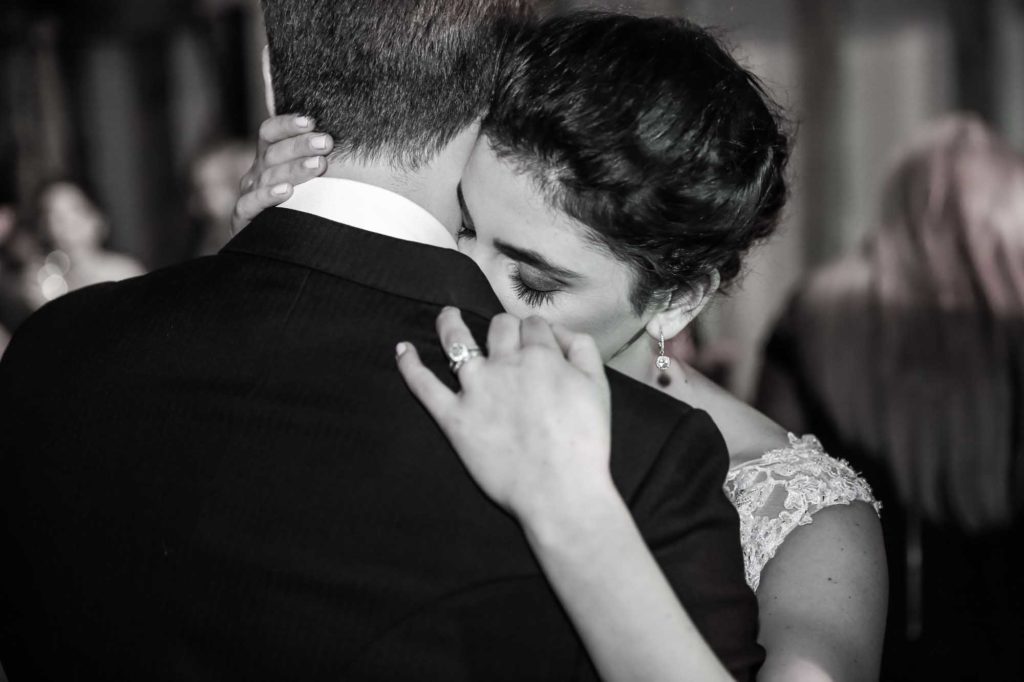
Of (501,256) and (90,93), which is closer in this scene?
(501,256)

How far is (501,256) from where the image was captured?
4.52 ft

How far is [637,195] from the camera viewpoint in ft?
4.45

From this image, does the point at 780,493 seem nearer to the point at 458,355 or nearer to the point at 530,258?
the point at 530,258

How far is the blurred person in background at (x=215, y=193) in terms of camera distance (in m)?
5.80

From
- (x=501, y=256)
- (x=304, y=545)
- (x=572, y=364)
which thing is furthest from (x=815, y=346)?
(x=304, y=545)

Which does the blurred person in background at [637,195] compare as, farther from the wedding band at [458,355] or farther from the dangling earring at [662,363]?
the wedding band at [458,355]

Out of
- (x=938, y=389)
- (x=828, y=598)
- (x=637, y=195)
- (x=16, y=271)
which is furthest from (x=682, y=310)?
(x=16, y=271)

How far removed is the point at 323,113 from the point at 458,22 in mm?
172

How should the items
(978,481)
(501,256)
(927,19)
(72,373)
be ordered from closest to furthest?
1. (72,373)
2. (501,256)
3. (978,481)
4. (927,19)

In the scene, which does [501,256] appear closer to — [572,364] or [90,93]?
[572,364]

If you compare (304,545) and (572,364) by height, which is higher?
(572,364)

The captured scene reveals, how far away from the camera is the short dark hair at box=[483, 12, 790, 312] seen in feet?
4.34

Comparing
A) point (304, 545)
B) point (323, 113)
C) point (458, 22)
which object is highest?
point (458, 22)

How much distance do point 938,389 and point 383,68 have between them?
1858 mm
